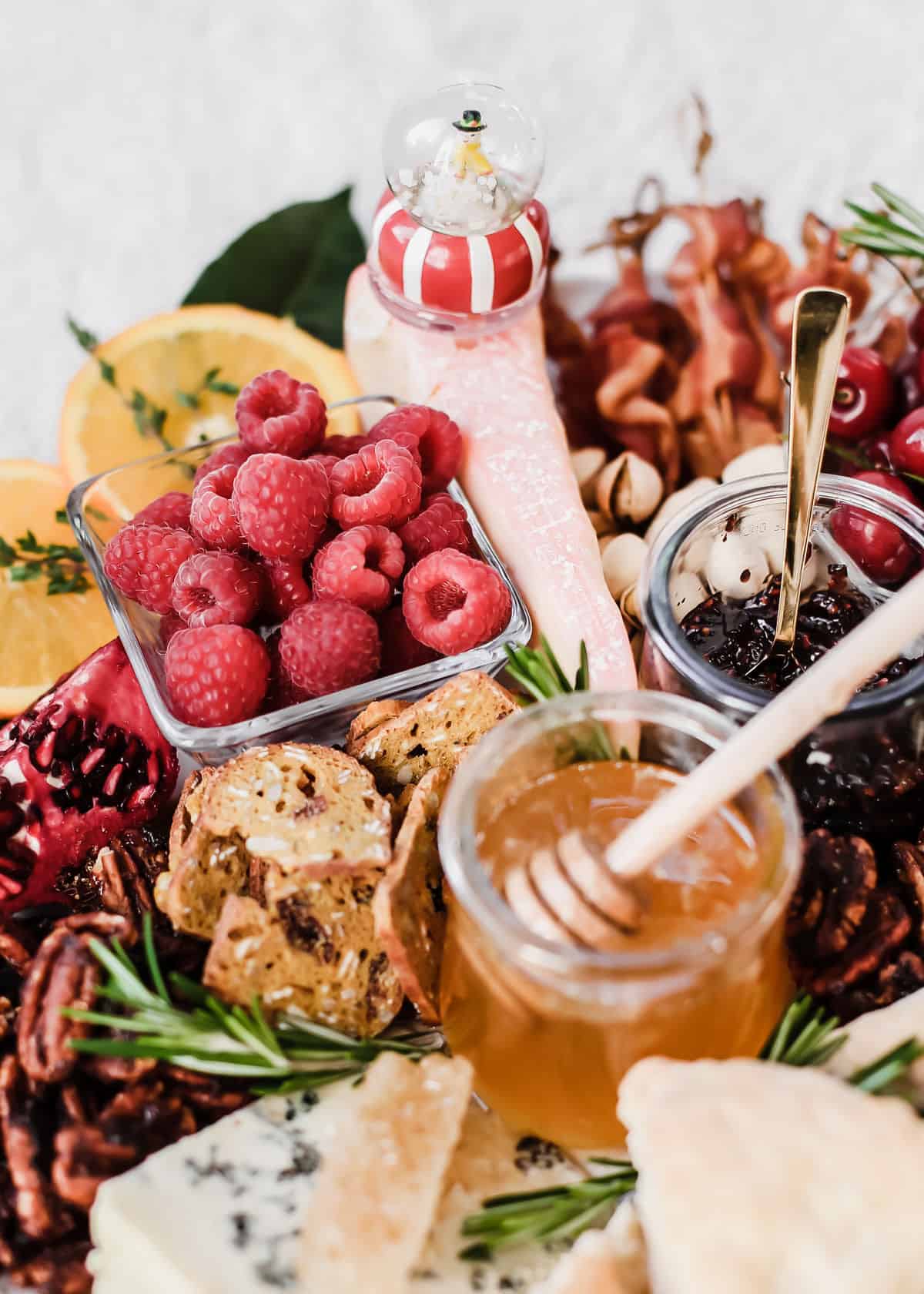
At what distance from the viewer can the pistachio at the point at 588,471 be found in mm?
1256

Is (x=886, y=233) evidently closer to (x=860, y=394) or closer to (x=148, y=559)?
(x=860, y=394)

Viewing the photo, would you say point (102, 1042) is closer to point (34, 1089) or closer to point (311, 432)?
point (34, 1089)

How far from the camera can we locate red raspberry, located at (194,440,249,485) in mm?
1048

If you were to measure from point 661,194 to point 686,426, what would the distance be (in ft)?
0.92

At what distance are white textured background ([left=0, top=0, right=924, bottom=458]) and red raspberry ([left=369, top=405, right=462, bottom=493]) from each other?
2.24 ft

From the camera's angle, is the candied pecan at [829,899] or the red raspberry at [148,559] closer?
the candied pecan at [829,899]

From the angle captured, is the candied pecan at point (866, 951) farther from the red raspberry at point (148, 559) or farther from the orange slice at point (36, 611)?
the orange slice at point (36, 611)

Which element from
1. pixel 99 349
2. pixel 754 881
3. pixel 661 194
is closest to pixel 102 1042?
pixel 754 881

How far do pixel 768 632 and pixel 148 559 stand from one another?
1.59 ft

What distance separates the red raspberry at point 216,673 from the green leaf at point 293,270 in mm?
619

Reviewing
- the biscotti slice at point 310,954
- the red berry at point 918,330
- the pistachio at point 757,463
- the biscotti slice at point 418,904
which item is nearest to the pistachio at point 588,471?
the pistachio at point 757,463

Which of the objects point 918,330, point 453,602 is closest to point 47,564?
point 453,602

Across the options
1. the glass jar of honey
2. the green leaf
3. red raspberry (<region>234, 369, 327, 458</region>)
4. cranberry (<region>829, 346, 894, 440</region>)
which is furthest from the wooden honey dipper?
the green leaf

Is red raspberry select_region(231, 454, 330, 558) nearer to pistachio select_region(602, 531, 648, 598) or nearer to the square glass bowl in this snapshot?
the square glass bowl
